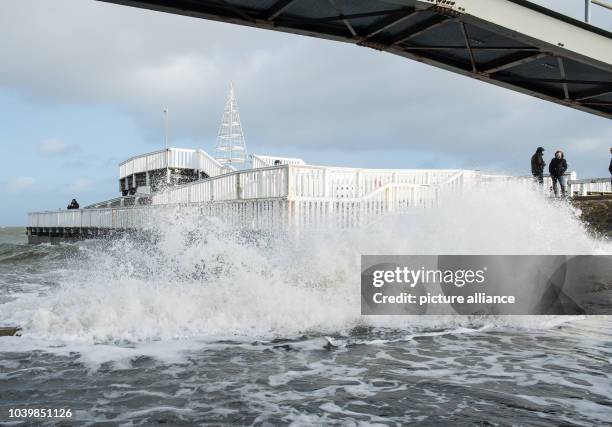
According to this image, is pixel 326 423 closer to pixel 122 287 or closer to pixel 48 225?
pixel 122 287

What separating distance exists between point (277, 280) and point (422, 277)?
270 centimetres

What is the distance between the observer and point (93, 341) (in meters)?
6.64

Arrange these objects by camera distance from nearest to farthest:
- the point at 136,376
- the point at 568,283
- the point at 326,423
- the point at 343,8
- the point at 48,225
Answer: the point at 326,423
the point at 136,376
the point at 343,8
the point at 568,283
the point at 48,225

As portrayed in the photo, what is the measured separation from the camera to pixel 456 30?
33.5 feet

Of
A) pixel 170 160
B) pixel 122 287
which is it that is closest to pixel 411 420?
pixel 122 287

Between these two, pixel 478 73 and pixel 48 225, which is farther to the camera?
pixel 48 225

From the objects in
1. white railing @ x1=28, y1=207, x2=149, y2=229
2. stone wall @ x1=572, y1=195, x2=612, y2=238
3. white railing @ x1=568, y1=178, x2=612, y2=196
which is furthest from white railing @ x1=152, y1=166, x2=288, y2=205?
white railing @ x1=568, y1=178, x2=612, y2=196

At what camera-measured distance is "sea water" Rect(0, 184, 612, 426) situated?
14.4ft

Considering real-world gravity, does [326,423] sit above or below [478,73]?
below

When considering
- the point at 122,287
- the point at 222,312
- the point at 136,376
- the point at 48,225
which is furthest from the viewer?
the point at 48,225

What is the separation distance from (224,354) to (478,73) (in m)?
8.68

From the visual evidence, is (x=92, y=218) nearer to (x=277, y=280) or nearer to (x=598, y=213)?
(x=277, y=280)

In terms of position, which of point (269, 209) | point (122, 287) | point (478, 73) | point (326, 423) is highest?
point (478, 73)

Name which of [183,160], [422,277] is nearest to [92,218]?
[183,160]
